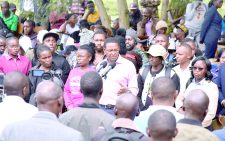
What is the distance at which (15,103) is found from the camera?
5.50m

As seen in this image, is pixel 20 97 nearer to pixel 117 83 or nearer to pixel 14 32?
pixel 117 83

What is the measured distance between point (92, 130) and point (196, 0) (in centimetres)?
972

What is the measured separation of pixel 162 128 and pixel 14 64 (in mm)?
4794

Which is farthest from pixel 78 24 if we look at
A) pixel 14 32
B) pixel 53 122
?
pixel 53 122

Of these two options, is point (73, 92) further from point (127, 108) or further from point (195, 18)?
point (195, 18)

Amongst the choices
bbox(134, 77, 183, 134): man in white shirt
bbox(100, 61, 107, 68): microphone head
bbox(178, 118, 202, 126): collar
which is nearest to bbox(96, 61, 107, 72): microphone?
bbox(100, 61, 107, 68): microphone head

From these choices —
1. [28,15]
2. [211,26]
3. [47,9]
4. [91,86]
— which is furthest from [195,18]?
[91,86]

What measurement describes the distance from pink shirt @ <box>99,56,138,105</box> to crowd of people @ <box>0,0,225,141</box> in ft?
0.04

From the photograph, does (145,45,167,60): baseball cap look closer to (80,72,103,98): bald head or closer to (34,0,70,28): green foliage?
(80,72,103,98): bald head

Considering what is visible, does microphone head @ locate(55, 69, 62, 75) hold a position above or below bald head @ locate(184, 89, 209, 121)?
below

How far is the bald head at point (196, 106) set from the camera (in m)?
5.11

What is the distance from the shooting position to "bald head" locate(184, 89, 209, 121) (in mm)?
5113

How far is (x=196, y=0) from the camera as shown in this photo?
1469 centimetres

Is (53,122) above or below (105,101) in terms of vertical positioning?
above
